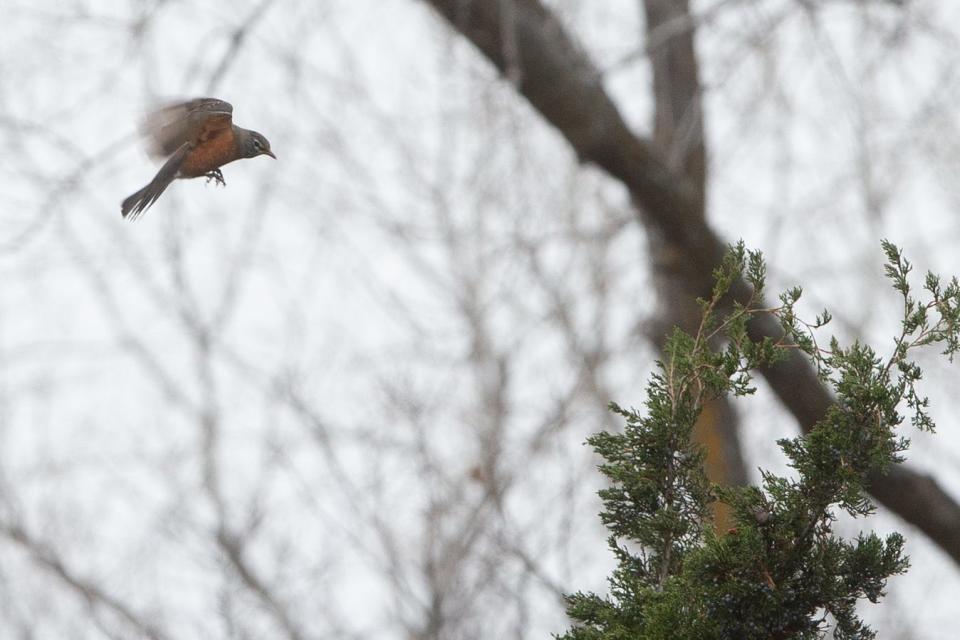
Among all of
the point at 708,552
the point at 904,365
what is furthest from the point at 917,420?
the point at 708,552

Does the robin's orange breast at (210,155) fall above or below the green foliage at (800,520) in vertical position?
above

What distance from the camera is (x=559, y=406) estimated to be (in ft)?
28.1

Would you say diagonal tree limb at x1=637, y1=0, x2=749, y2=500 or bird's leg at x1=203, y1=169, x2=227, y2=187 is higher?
diagonal tree limb at x1=637, y1=0, x2=749, y2=500

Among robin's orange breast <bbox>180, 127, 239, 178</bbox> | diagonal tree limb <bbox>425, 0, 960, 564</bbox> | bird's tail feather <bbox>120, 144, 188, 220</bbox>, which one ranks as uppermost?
diagonal tree limb <bbox>425, 0, 960, 564</bbox>

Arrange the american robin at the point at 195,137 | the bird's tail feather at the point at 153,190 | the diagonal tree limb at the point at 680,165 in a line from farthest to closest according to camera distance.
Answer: the diagonal tree limb at the point at 680,165 < the american robin at the point at 195,137 < the bird's tail feather at the point at 153,190

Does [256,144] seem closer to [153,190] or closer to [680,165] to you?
[153,190]

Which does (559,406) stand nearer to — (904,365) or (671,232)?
(671,232)

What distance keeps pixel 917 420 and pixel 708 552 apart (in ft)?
1.18

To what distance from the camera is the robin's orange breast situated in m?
1.85

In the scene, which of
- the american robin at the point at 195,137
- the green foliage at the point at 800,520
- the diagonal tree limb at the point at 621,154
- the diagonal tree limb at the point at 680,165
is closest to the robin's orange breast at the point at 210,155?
the american robin at the point at 195,137

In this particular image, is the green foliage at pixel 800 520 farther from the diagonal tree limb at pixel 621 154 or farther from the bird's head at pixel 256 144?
the diagonal tree limb at pixel 621 154

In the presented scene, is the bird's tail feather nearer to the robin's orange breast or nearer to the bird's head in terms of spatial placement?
the robin's orange breast

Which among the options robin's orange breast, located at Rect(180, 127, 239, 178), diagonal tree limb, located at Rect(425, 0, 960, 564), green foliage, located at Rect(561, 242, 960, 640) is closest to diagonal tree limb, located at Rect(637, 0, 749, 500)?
diagonal tree limb, located at Rect(425, 0, 960, 564)

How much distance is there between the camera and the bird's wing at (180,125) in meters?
1.85
